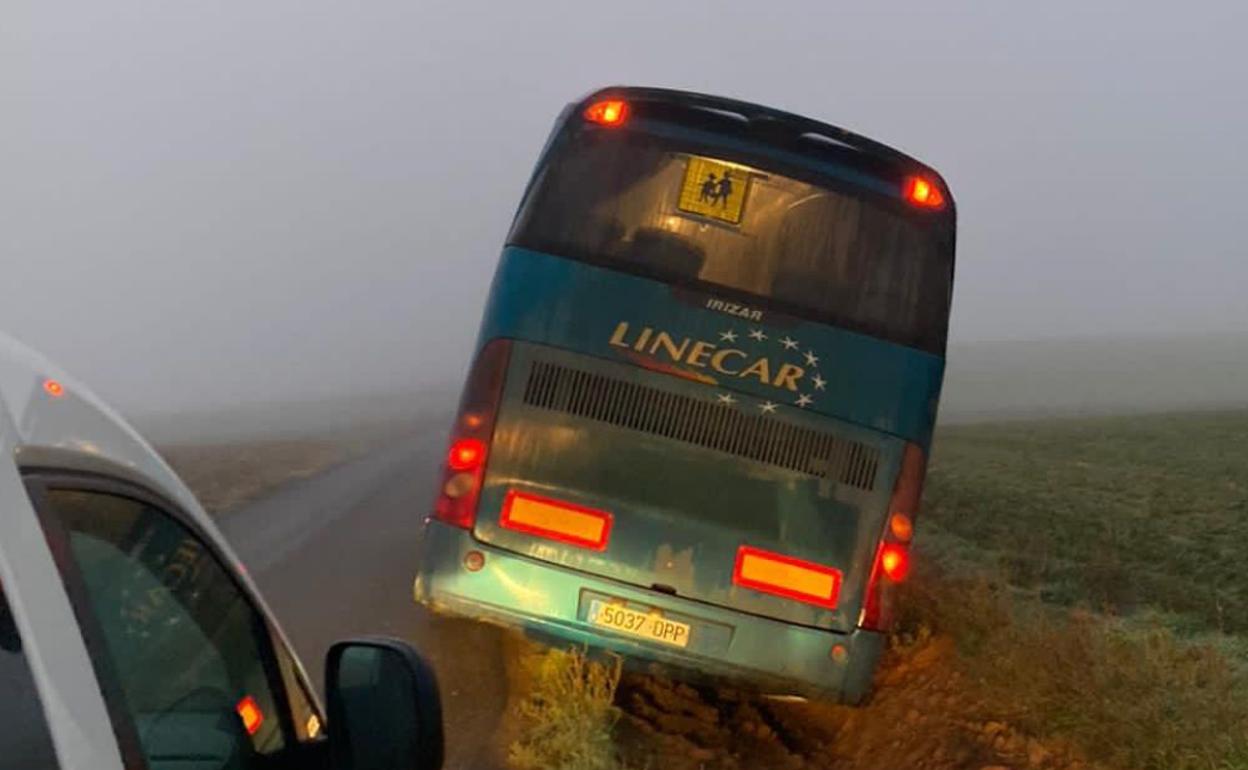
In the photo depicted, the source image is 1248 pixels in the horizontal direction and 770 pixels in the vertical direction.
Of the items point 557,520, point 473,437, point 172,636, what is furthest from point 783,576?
point 172,636

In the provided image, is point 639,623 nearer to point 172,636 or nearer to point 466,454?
point 466,454

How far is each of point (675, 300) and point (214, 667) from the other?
508cm

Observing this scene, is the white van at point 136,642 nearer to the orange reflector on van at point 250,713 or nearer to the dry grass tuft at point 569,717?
the orange reflector on van at point 250,713

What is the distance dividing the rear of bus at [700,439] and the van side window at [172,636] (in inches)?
178

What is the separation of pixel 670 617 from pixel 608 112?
2.63 m

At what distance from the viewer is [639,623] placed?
745 cm

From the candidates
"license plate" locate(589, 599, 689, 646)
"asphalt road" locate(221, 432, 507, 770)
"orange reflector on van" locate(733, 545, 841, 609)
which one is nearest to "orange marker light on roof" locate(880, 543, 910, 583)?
"orange reflector on van" locate(733, 545, 841, 609)

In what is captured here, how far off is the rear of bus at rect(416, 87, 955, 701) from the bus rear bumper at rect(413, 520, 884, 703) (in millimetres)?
11

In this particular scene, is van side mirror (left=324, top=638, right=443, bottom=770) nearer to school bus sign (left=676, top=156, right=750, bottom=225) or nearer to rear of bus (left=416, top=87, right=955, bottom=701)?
rear of bus (left=416, top=87, right=955, bottom=701)

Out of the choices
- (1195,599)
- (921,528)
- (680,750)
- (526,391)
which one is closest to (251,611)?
(526,391)

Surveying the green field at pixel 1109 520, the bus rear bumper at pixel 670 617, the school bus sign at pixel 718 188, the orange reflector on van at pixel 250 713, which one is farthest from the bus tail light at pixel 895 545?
the green field at pixel 1109 520

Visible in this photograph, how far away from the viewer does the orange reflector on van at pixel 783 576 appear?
7.39 metres

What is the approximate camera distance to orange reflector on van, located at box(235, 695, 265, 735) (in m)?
2.63

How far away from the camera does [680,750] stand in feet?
27.0
